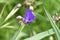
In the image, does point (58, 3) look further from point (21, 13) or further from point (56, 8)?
point (21, 13)

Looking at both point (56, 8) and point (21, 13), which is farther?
point (21, 13)

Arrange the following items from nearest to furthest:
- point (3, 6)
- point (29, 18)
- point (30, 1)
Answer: point (29, 18)
point (30, 1)
point (3, 6)

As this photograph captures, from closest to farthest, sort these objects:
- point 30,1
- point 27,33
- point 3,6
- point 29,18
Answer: point 29,18 < point 30,1 < point 27,33 < point 3,6

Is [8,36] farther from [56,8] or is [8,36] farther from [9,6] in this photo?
[56,8]

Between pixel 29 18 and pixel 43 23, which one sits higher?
pixel 43 23

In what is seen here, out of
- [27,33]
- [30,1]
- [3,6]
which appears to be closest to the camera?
[30,1]

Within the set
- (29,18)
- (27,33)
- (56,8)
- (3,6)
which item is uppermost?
(3,6)

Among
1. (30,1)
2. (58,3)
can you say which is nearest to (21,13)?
(58,3)

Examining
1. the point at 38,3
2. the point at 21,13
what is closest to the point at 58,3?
the point at 38,3

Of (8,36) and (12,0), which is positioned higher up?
(12,0)
